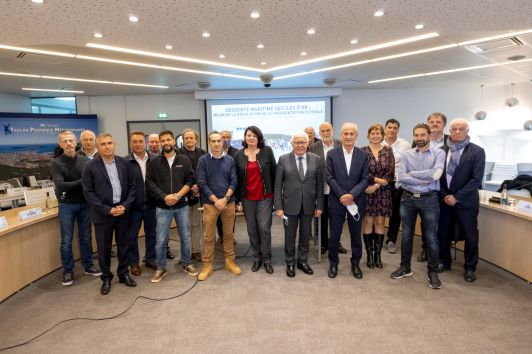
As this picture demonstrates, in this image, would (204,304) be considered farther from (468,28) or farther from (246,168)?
(468,28)

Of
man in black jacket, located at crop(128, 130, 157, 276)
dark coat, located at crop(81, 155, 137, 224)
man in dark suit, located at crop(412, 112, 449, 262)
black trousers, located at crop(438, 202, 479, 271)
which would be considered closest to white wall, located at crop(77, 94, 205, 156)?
man in black jacket, located at crop(128, 130, 157, 276)

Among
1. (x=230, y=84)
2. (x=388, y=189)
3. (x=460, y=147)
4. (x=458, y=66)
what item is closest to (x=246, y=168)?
(x=388, y=189)

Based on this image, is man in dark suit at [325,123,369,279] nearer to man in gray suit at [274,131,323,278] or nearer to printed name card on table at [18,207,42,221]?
man in gray suit at [274,131,323,278]

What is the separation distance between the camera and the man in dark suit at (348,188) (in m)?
3.06

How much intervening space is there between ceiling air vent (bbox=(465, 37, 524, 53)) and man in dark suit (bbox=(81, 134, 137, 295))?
5237mm

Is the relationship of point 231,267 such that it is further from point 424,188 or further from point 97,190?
point 424,188

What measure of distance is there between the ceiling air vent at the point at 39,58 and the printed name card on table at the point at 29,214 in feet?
8.82

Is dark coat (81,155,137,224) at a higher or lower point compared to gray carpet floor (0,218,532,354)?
higher

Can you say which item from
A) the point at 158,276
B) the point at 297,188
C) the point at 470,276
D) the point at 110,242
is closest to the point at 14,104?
the point at 110,242

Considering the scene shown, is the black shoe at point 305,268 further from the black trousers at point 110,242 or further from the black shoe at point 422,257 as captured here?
the black trousers at point 110,242

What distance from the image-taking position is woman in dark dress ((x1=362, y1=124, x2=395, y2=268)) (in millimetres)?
3322

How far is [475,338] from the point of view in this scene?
7.02 feet

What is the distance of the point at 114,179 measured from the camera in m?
2.95

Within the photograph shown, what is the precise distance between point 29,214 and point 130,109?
19.7 feet
